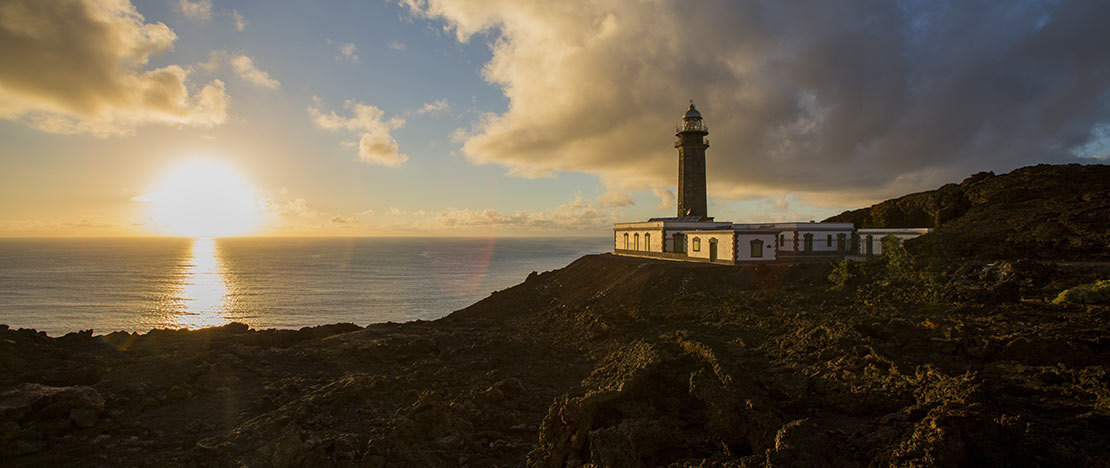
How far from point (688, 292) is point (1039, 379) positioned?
18443 millimetres

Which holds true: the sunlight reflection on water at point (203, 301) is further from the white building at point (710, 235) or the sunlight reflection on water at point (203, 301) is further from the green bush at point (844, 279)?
the green bush at point (844, 279)

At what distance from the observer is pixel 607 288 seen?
108 feet

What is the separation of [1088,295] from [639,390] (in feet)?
52.7

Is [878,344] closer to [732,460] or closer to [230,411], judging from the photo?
[732,460]

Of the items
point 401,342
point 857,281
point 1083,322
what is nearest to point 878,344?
point 1083,322

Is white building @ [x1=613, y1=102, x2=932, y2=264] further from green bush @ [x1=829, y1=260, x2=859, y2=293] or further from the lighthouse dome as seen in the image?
green bush @ [x1=829, y1=260, x2=859, y2=293]

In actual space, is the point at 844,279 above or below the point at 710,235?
below

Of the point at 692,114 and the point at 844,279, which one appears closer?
the point at 844,279

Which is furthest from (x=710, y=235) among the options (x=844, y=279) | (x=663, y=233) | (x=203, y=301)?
(x=203, y=301)

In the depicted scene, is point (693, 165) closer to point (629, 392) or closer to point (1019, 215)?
point (1019, 215)

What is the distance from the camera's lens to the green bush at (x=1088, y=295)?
14649mm

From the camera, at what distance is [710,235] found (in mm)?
35844

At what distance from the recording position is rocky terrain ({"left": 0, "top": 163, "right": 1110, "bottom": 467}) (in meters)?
7.77

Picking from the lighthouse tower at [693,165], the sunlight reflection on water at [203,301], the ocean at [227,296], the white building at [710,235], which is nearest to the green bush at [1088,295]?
the white building at [710,235]
